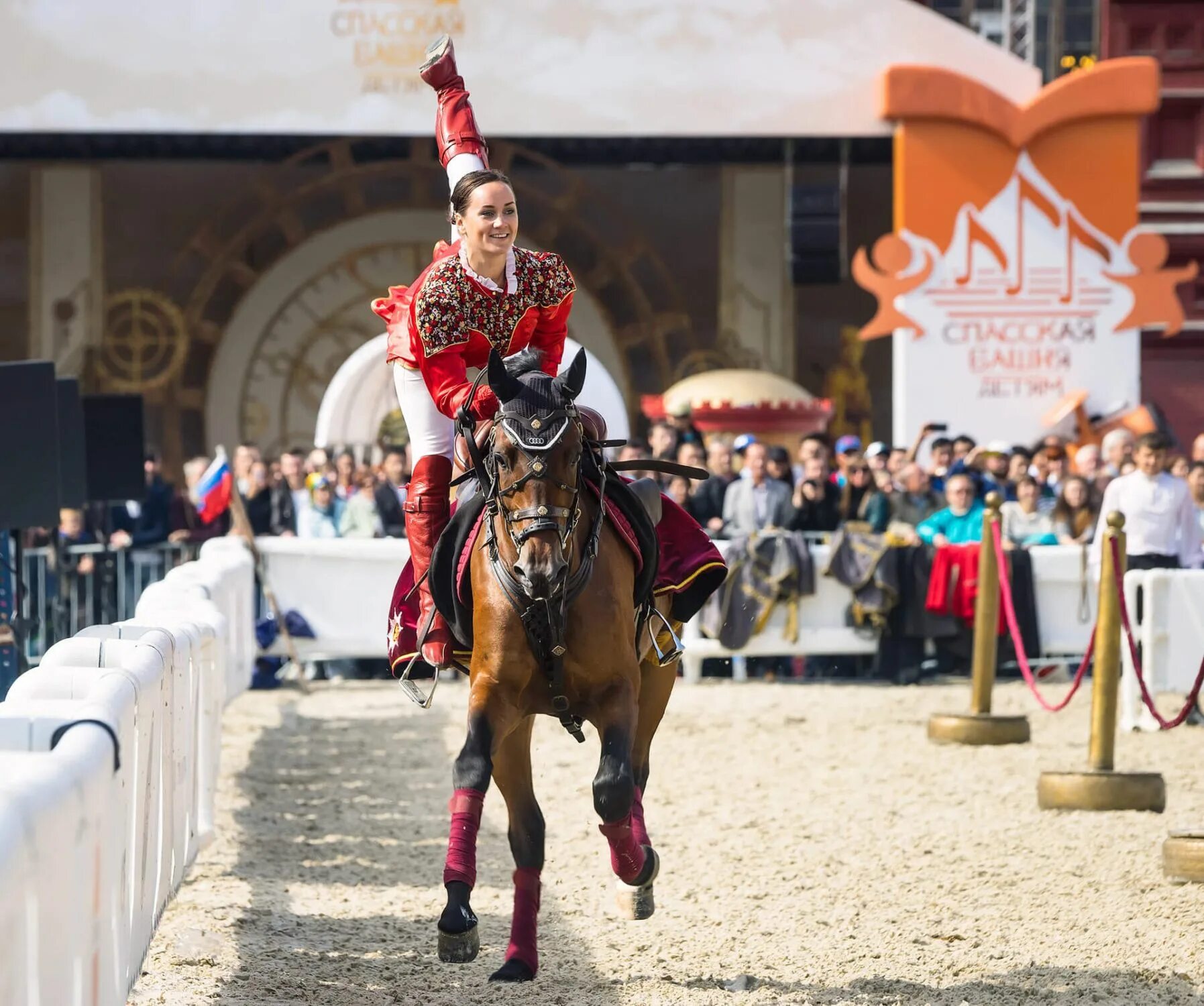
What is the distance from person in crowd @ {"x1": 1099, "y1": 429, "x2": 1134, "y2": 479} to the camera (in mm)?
13992

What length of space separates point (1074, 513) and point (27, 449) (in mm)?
8033

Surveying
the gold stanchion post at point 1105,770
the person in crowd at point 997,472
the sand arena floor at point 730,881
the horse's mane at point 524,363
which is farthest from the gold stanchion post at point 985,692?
the horse's mane at point 524,363

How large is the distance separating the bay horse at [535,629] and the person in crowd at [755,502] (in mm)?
8046

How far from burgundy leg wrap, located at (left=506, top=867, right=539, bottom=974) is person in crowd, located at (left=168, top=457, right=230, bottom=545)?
8718mm

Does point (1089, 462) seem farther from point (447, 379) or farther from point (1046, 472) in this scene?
point (447, 379)

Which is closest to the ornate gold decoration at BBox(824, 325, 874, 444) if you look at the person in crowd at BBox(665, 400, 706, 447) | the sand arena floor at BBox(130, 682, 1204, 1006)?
the person in crowd at BBox(665, 400, 706, 447)

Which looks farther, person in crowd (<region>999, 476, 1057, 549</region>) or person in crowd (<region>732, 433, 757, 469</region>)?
person in crowd (<region>732, 433, 757, 469</region>)

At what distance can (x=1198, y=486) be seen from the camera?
509 inches

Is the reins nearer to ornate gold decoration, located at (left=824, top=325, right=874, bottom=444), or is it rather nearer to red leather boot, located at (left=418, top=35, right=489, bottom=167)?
red leather boot, located at (left=418, top=35, right=489, bottom=167)

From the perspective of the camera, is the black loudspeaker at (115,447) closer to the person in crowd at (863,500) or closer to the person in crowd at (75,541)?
the person in crowd at (75,541)

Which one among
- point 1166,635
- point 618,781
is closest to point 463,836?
point 618,781

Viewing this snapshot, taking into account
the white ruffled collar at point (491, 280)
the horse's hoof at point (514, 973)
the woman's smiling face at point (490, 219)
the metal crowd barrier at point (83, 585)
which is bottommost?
the horse's hoof at point (514, 973)

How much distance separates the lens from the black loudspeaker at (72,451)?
9398mm

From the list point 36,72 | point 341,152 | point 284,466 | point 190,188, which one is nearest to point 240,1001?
point 284,466
